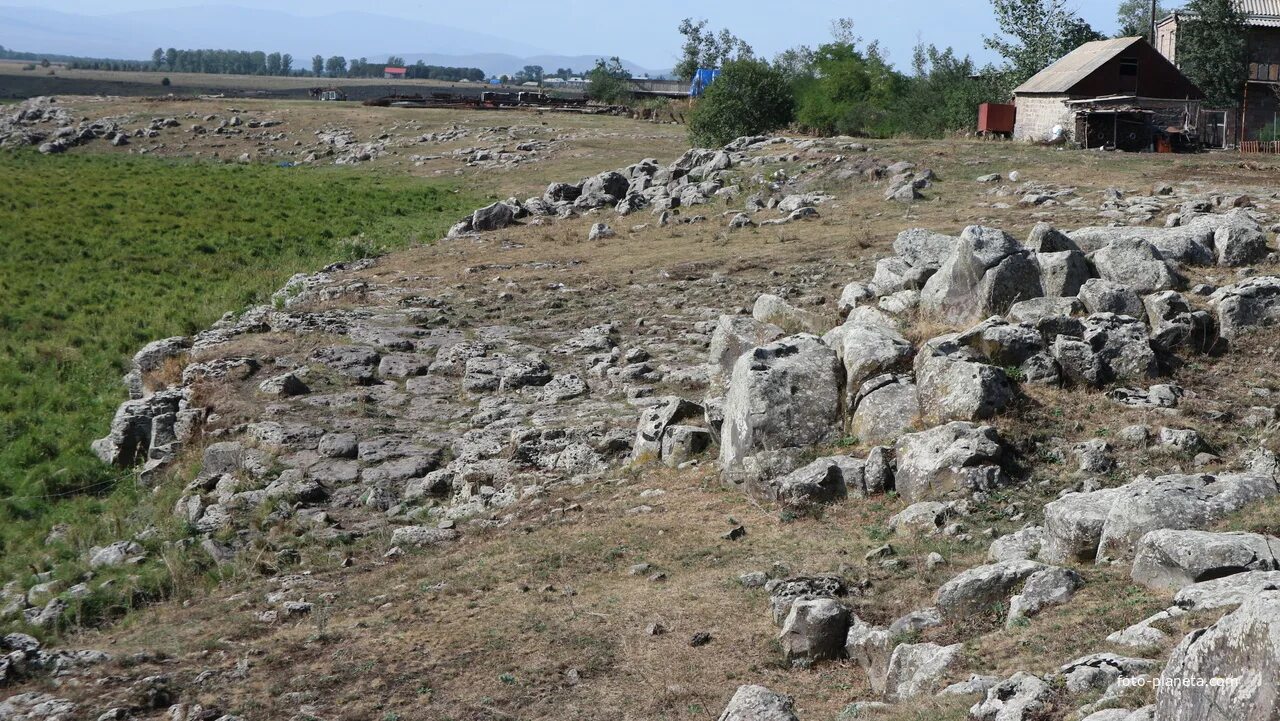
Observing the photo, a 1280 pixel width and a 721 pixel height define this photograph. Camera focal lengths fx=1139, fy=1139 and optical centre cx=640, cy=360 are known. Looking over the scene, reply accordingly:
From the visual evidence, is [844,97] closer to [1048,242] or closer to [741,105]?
[741,105]

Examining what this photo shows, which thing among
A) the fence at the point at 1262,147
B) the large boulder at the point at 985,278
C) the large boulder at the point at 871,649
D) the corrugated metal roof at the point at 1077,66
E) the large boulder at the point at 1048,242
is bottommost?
the large boulder at the point at 871,649

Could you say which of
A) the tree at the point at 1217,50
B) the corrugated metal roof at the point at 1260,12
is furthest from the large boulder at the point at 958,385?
the corrugated metal roof at the point at 1260,12

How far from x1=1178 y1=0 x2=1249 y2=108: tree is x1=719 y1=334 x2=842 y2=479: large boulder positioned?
172ft

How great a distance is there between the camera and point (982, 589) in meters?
9.20

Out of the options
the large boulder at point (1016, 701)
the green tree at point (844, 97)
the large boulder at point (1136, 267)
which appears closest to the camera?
the large boulder at point (1016, 701)

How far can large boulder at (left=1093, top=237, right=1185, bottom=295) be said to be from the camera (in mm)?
15398

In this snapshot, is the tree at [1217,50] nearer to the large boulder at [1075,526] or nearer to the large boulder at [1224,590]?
the large boulder at [1075,526]

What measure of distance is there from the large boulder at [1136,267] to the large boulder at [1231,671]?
34.6 ft

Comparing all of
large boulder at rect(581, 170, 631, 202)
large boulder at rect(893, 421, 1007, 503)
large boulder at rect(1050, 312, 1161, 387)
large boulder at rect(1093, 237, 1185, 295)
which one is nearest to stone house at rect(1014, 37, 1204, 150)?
large boulder at rect(581, 170, 631, 202)

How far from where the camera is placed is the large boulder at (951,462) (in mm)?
11789

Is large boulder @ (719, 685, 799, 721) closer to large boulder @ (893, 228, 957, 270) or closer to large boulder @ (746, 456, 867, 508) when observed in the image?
large boulder @ (746, 456, 867, 508)

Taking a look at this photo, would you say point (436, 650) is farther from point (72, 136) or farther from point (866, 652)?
point (72, 136)

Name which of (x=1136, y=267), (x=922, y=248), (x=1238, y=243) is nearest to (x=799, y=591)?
(x=1136, y=267)

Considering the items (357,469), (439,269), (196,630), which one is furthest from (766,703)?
(439,269)
